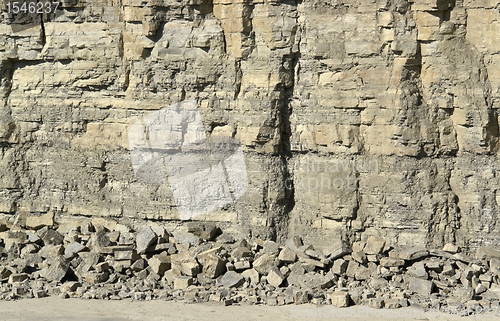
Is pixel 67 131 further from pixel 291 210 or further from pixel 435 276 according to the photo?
pixel 435 276

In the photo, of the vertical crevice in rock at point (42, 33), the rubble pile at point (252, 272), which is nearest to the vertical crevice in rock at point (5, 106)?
the vertical crevice in rock at point (42, 33)

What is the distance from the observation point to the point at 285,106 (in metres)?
8.44

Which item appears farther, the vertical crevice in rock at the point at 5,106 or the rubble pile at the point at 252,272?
the vertical crevice in rock at the point at 5,106

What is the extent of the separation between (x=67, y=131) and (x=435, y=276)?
5409 mm

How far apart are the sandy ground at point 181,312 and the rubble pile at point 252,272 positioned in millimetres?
125

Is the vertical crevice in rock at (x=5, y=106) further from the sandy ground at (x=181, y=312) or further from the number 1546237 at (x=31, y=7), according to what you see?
the sandy ground at (x=181, y=312)

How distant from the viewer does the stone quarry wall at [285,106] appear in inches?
306

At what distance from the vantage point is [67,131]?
9.14 meters

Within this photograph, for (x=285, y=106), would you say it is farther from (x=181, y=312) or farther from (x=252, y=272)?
(x=181, y=312)

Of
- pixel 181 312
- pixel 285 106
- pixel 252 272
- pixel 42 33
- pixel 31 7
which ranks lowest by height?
pixel 181 312

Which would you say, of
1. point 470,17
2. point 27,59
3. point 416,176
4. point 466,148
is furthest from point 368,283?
point 27,59

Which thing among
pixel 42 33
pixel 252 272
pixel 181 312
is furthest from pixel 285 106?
pixel 42 33

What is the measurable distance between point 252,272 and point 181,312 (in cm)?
111

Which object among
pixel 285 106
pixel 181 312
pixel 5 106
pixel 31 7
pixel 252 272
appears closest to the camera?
pixel 181 312
